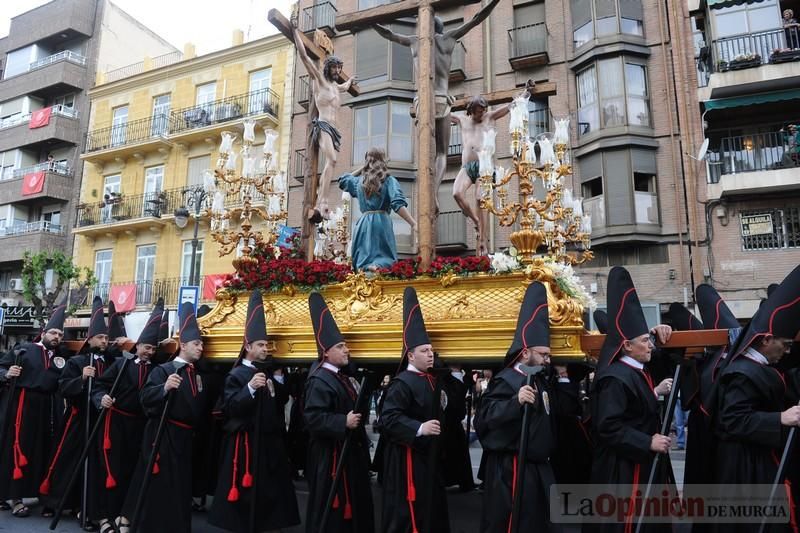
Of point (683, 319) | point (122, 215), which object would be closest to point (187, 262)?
point (122, 215)

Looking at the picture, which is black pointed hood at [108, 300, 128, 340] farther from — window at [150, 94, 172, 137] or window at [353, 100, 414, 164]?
window at [150, 94, 172, 137]

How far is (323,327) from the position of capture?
5207 mm

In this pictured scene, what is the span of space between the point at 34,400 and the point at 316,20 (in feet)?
56.5

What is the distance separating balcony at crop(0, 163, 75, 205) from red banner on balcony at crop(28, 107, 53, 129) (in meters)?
1.72

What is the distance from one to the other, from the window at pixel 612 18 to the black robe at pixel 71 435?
1703 centimetres

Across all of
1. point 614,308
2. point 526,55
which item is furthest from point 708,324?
point 526,55

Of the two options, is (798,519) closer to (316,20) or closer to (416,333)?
(416,333)

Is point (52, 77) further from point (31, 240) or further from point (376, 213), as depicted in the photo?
point (376, 213)

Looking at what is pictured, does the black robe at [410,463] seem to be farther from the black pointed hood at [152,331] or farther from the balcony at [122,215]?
the balcony at [122,215]

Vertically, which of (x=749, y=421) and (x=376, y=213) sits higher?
(x=376, y=213)

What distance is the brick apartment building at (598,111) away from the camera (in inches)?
645

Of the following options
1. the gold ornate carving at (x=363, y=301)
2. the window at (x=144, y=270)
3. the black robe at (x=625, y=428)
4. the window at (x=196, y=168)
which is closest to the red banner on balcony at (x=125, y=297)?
the window at (x=144, y=270)

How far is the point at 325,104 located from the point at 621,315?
5.14 metres

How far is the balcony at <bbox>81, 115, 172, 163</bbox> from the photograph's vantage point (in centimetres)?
2277
